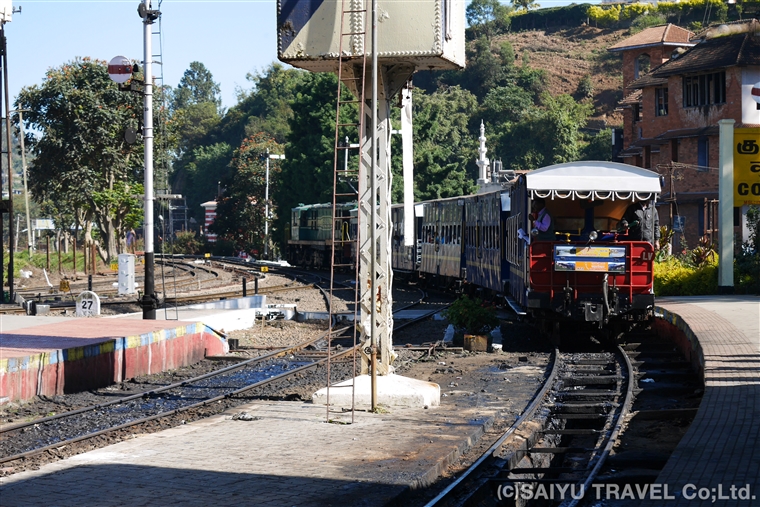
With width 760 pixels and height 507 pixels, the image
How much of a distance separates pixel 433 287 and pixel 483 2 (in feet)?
397

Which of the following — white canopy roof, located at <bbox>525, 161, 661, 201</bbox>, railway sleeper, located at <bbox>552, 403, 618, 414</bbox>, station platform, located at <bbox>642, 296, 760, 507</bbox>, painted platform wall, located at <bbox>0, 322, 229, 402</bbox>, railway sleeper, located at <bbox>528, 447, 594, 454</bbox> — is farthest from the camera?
white canopy roof, located at <bbox>525, 161, 661, 201</bbox>

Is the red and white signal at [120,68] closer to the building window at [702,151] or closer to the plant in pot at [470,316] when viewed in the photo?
the plant in pot at [470,316]

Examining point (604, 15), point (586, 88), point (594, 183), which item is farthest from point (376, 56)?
point (604, 15)

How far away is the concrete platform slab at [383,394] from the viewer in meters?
11.8

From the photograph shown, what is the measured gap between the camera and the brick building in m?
46.9

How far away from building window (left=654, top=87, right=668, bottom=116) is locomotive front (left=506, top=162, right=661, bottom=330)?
3626 centimetres

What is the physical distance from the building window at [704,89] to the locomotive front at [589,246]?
32737 millimetres

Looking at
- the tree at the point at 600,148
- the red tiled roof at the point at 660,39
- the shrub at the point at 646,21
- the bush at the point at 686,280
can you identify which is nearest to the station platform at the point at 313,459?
the bush at the point at 686,280

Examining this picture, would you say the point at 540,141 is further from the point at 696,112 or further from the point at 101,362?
the point at 101,362

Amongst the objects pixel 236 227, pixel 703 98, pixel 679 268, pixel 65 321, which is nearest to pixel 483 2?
pixel 236 227

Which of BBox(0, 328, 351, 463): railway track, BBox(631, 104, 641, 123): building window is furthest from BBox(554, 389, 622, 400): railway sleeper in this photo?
BBox(631, 104, 641, 123): building window

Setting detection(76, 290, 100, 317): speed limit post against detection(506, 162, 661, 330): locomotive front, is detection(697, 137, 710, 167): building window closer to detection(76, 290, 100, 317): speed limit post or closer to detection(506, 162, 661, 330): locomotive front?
detection(506, 162, 661, 330): locomotive front

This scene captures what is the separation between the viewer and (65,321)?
19453 mm

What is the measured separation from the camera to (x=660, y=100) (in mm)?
52406
